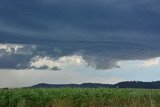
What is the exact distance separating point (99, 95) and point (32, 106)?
796 centimetres

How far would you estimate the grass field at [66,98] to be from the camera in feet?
108

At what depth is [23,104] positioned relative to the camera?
30.6m

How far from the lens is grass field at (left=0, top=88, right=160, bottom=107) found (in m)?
32.9

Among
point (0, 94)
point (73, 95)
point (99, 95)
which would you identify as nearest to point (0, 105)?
point (0, 94)

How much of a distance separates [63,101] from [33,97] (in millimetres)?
2439

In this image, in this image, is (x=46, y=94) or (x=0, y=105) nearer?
(x=0, y=105)

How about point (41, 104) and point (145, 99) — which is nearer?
point (41, 104)

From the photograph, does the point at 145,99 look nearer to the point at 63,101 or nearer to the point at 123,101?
the point at 123,101

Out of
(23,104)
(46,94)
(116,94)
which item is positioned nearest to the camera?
(23,104)

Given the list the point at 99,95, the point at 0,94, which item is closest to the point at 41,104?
the point at 0,94

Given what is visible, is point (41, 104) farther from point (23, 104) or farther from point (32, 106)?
point (23, 104)

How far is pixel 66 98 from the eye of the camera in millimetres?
36812

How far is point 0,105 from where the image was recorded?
31.9 m

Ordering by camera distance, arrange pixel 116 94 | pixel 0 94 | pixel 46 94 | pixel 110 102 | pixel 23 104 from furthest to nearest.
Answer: pixel 116 94
pixel 110 102
pixel 46 94
pixel 0 94
pixel 23 104
